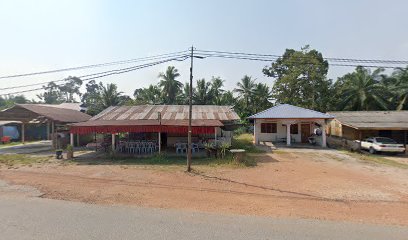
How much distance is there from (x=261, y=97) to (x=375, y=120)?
20.7 m

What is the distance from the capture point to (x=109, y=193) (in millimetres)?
9320

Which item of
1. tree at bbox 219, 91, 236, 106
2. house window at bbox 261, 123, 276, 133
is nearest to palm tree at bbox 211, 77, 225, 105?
tree at bbox 219, 91, 236, 106

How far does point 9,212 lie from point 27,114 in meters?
21.7

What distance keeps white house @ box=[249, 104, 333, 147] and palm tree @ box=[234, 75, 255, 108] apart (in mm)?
16006

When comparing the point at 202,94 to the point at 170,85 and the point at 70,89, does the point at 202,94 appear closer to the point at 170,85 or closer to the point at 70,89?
the point at 170,85

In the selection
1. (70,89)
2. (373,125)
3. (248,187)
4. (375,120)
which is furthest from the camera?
(70,89)

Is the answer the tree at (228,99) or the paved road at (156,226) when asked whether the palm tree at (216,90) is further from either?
the paved road at (156,226)

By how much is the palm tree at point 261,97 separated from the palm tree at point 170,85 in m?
12.1

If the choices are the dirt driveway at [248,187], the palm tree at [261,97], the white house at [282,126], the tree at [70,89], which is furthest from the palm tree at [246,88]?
the tree at [70,89]

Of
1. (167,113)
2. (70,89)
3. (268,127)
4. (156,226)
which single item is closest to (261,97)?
(268,127)

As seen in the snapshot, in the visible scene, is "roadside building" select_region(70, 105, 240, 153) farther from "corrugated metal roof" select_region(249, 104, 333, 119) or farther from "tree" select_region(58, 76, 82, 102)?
"tree" select_region(58, 76, 82, 102)

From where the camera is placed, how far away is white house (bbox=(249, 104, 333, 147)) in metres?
25.2

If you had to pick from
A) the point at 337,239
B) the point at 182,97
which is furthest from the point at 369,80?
the point at 337,239

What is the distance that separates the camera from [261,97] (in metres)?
43.7
